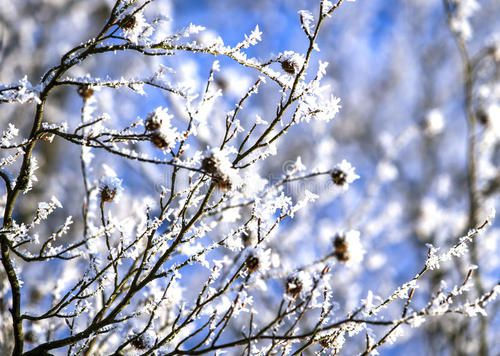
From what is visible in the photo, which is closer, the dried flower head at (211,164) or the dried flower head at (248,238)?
the dried flower head at (211,164)

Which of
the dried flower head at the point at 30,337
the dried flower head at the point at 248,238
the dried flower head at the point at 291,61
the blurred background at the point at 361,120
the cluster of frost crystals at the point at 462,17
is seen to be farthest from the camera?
the blurred background at the point at 361,120

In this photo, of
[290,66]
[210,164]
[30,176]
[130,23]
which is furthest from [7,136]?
[290,66]

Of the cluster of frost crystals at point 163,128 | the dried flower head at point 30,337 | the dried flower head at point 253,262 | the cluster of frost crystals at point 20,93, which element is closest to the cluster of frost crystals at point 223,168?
the cluster of frost crystals at point 163,128

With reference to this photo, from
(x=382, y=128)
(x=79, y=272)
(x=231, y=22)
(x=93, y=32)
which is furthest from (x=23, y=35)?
(x=382, y=128)

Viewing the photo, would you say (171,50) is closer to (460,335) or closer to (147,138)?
(147,138)

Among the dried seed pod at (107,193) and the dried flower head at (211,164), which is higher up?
the dried seed pod at (107,193)

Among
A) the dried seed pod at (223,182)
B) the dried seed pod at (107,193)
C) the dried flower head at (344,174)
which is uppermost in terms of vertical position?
the dried flower head at (344,174)

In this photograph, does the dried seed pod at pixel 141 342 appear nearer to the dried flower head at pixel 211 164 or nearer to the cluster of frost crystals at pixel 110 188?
the cluster of frost crystals at pixel 110 188
